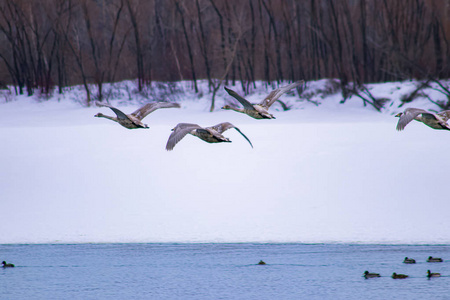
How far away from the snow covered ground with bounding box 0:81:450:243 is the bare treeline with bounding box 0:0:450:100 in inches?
126

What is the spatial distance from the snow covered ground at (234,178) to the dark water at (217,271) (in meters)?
0.52

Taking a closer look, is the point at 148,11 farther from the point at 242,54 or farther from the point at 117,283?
the point at 117,283

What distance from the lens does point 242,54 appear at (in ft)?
145

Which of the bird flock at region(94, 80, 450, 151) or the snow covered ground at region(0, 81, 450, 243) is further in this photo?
the snow covered ground at region(0, 81, 450, 243)

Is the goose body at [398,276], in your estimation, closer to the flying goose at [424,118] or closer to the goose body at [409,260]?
the goose body at [409,260]

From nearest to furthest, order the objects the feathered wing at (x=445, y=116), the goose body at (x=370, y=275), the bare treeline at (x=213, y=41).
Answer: the feathered wing at (x=445, y=116) → the goose body at (x=370, y=275) → the bare treeline at (x=213, y=41)

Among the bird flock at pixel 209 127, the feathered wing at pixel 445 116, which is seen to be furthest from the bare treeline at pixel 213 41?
the bird flock at pixel 209 127

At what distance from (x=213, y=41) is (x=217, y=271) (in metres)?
24.8

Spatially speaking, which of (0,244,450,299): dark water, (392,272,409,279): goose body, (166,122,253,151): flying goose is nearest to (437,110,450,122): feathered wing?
(166,122,253,151): flying goose

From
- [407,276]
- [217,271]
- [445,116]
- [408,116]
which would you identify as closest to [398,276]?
[407,276]

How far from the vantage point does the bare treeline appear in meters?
→ 40.8

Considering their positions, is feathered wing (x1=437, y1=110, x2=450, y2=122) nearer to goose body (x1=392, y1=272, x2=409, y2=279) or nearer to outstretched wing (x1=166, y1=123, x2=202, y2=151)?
outstretched wing (x1=166, y1=123, x2=202, y2=151)

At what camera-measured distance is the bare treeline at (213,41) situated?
4075 cm

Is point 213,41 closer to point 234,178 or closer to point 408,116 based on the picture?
point 234,178
